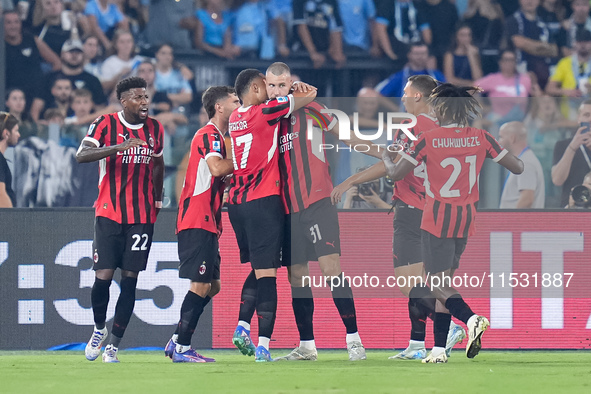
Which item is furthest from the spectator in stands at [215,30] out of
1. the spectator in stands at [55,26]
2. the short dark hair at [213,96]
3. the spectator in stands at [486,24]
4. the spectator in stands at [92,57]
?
the short dark hair at [213,96]

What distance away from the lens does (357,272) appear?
23.9 feet

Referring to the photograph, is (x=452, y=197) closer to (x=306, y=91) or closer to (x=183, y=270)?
(x=306, y=91)

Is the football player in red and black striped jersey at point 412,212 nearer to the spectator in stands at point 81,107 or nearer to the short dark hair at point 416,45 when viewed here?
the spectator in stands at point 81,107

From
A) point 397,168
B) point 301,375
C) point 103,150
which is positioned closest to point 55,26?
point 103,150

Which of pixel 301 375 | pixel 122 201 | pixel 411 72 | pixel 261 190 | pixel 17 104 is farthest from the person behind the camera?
pixel 411 72

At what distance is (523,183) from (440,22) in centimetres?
496

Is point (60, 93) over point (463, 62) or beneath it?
beneath

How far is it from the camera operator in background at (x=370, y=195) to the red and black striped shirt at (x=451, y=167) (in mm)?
953

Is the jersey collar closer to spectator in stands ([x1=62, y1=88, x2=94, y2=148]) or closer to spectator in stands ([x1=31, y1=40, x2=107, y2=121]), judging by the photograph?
spectator in stands ([x1=62, y1=88, x2=94, y2=148])

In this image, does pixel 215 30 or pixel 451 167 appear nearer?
pixel 451 167

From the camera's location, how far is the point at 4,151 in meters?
7.47

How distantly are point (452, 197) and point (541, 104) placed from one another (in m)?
1.67

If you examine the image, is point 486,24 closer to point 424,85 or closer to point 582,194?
point 582,194

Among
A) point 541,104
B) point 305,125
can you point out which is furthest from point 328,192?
Result: point 541,104
